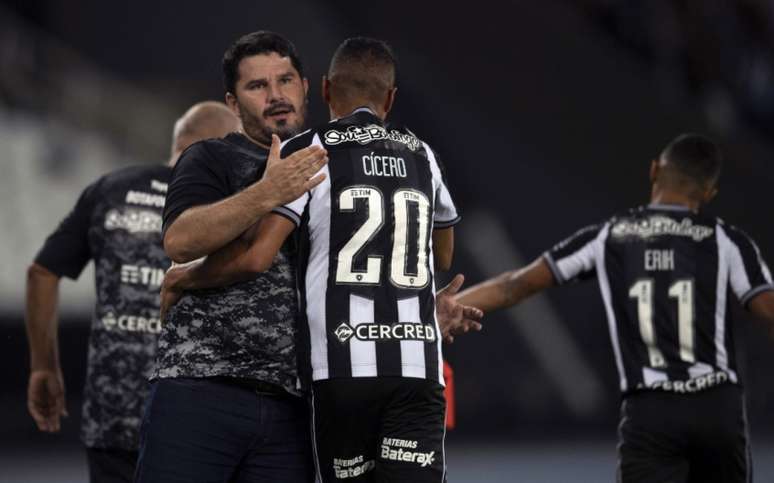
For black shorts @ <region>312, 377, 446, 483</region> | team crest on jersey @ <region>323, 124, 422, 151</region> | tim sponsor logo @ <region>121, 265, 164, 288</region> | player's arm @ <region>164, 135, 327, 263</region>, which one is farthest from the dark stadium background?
player's arm @ <region>164, 135, 327, 263</region>

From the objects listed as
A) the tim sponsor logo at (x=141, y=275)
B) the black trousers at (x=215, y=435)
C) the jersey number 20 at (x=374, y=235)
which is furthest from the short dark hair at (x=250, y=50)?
the tim sponsor logo at (x=141, y=275)

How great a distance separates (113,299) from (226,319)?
62.9 inches

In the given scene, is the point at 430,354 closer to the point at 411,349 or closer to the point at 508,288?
the point at 411,349

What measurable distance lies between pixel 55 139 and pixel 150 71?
118 cm

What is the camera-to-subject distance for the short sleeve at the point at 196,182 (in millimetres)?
3912

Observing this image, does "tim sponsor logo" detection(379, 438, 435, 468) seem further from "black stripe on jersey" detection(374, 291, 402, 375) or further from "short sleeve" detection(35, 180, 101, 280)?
"short sleeve" detection(35, 180, 101, 280)

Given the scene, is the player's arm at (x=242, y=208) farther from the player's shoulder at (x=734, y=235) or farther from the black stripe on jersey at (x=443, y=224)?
the player's shoulder at (x=734, y=235)

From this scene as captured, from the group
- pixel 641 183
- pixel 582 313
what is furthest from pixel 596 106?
pixel 582 313

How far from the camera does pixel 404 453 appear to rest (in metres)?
Result: 3.86

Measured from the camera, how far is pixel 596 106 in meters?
13.3

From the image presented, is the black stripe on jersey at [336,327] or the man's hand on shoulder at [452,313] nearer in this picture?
the black stripe on jersey at [336,327]

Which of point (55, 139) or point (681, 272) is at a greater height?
point (55, 139)

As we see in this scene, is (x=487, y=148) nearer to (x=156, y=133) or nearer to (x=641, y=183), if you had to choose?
(x=641, y=183)

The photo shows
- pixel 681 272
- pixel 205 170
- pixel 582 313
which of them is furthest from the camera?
pixel 582 313
